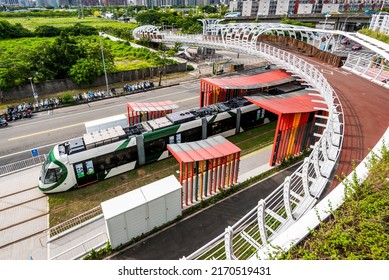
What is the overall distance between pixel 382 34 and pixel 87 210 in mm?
37083

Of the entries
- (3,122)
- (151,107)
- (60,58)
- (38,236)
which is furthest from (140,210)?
(60,58)

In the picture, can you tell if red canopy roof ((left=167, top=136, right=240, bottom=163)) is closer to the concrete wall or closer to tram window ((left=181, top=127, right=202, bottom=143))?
tram window ((left=181, top=127, right=202, bottom=143))

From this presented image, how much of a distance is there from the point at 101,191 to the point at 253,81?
20.0 meters

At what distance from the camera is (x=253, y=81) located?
27.7 m

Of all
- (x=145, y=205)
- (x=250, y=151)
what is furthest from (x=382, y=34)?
(x=145, y=205)

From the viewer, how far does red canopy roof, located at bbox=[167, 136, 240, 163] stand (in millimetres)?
15781

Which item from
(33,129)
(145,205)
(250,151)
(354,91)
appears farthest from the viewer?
(33,129)

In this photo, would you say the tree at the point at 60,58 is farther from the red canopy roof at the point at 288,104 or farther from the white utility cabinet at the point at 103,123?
the red canopy roof at the point at 288,104

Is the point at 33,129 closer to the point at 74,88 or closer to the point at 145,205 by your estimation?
the point at 74,88

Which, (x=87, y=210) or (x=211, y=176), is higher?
(x=211, y=176)

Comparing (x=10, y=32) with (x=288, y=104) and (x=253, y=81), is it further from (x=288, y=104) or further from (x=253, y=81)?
(x=288, y=104)

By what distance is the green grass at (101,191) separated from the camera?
52.3ft

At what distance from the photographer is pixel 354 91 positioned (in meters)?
19.9

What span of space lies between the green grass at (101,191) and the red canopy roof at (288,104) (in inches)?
362
